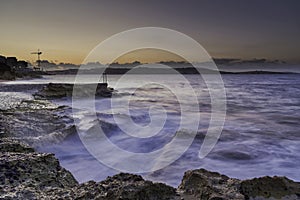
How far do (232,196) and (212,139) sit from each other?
6.95 meters

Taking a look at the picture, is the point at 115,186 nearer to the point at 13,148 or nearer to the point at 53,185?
the point at 53,185

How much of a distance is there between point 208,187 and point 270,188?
1.80 feet

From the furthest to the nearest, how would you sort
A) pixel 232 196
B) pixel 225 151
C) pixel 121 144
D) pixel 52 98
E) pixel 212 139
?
pixel 52 98, pixel 212 139, pixel 121 144, pixel 225 151, pixel 232 196

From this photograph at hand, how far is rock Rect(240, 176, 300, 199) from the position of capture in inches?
90.9

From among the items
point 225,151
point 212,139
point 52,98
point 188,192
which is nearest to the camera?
point 188,192

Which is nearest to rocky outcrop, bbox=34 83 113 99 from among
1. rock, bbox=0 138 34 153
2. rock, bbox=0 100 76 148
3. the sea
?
rock, bbox=0 100 76 148

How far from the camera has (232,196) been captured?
2.22 meters

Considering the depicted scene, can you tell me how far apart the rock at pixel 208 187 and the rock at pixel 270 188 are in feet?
0.31

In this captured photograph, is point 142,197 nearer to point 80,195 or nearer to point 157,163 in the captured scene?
point 80,195

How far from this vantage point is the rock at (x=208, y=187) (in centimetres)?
227

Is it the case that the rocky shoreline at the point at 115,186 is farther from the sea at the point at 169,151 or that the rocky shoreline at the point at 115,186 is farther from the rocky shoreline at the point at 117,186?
the sea at the point at 169,151

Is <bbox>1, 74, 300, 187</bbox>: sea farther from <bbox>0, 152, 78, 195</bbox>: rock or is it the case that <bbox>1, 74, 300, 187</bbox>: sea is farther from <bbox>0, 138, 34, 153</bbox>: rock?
<bbox>0, 152, 78, 195</bbox>: rock

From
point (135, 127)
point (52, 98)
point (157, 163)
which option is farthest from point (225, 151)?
point (52, 98)

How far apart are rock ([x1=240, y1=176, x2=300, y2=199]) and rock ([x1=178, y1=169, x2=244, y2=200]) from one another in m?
0.10
